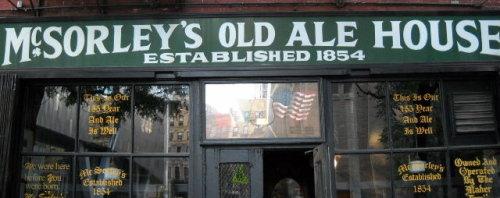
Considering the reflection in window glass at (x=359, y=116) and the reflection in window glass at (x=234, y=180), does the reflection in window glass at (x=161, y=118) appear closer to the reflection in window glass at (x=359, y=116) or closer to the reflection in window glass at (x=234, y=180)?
the reflection in window glass at (x=234, y=180)

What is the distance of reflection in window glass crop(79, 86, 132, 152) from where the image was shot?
754cm

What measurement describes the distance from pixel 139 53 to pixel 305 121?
7.38 ft

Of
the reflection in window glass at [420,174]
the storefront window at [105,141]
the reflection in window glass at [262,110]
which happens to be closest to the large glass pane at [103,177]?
the storefront window at [105,141]

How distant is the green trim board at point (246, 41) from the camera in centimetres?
762

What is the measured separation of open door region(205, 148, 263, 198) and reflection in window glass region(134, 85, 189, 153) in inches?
16.5

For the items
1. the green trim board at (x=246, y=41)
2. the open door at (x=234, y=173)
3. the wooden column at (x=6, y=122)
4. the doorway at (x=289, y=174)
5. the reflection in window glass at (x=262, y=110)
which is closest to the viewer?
the wooden column at (x=6, y=122)

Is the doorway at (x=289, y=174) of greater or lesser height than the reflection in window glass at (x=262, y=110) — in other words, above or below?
below

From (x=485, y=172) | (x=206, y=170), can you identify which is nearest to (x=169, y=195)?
(x=206, y=170)

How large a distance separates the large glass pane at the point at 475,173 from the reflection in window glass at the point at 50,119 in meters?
4.75

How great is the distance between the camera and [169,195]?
24.2 ft

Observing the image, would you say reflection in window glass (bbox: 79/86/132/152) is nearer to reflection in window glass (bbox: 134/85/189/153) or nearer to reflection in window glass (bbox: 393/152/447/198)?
reflection in window glass (bbox: 134/85/189/153)

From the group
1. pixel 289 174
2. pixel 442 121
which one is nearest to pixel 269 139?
pixel 442 121

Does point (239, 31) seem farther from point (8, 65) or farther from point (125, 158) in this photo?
point (8, 65)

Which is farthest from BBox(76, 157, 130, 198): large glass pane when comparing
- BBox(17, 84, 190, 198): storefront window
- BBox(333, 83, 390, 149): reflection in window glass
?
BBox(333, 83, 390, 149): reflection in window glass
